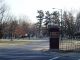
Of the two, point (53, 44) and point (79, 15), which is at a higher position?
point (79, 15)

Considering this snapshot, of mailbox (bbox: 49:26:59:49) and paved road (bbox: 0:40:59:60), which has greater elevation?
mailbox (bbox: 49:26:59:49)

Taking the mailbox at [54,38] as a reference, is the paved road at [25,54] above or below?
below

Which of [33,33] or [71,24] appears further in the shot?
[33,33]

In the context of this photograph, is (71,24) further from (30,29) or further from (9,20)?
(30,29)

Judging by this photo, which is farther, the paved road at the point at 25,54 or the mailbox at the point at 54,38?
the mailbox at the point at 54,38

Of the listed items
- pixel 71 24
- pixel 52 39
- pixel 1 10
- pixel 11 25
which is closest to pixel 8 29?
pixel 11 25

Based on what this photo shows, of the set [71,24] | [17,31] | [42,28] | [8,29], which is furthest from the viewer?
[42,28]

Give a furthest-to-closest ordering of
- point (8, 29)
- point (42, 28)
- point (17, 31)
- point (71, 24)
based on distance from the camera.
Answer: point (42, 28), point (17, 31), point (8, 29), point (71, 24)

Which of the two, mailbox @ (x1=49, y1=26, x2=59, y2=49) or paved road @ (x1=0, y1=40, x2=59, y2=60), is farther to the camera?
mailbox @ (x1=49, y1=26, x2=59, y2=49)

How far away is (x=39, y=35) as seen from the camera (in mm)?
154125

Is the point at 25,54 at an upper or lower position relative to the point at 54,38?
lower

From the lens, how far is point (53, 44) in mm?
39781

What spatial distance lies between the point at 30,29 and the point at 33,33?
18.7ft

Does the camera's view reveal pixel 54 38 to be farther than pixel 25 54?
Yes
